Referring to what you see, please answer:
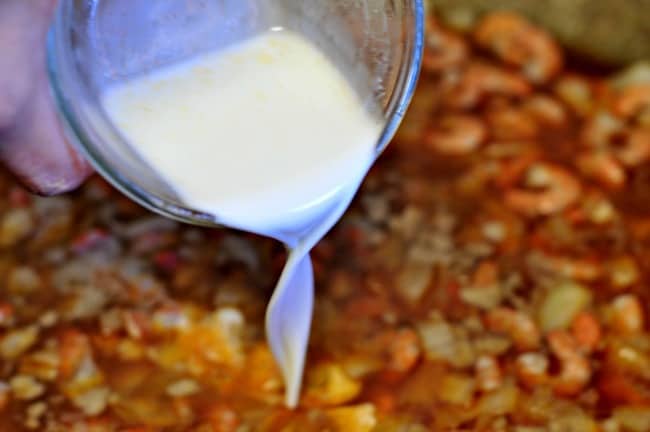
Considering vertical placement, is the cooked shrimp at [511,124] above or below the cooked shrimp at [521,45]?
below

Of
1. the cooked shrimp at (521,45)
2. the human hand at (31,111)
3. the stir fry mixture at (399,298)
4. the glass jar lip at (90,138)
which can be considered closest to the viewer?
the glass jar lip at (90,138)

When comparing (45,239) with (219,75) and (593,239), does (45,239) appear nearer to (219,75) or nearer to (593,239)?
(219,75)

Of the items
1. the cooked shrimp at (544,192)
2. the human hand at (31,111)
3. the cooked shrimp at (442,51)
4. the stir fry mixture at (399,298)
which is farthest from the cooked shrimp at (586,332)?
the human hand at (31,111)

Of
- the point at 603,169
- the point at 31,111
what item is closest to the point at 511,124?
the point at 603,169

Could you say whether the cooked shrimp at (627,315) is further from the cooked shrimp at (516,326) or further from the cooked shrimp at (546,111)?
the cooked shrimp at (546,111)

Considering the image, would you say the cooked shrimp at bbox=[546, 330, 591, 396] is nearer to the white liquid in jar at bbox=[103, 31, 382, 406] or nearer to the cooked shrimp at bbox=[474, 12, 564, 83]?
the white liquid in jar at bbox=[103, 31, 382, 406]

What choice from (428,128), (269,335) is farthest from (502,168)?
(269,335)

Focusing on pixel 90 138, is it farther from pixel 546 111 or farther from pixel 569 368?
pixel 546 111

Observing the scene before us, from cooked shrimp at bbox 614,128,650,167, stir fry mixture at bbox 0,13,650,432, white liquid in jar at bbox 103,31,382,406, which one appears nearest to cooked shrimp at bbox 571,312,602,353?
stir fry mixture at bbox 0,13,650,432
